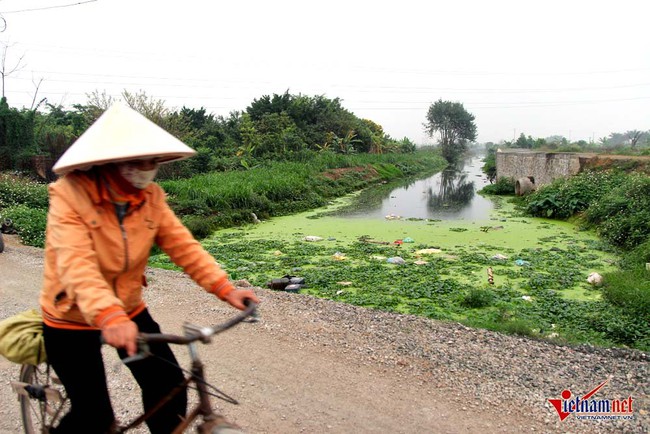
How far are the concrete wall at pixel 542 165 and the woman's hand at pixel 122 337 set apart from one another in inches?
628

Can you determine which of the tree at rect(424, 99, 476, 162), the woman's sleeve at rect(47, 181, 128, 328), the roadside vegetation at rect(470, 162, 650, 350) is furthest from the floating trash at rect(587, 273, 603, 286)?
the tree at rect(424, 99, 476, 162)

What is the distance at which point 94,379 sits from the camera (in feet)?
6.34

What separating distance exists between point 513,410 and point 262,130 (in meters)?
24.4

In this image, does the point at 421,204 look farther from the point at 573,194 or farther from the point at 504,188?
the point at 573,194

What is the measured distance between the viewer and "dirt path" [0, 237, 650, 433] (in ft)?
9.78

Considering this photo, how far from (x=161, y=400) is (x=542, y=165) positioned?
18554 mm

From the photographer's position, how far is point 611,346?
4.45 metres

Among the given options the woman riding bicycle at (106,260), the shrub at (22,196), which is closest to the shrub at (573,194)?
the woman riding bicycle at (106,260)

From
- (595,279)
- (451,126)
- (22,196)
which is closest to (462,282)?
(595,279)

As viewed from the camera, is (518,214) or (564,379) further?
(518,214)

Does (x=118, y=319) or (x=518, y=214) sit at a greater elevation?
(x=118, y=319)

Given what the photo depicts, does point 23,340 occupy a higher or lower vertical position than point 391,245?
higher

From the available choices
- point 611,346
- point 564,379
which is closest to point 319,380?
point 564,379

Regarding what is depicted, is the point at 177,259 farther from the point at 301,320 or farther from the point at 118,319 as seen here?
the point at 301,320
